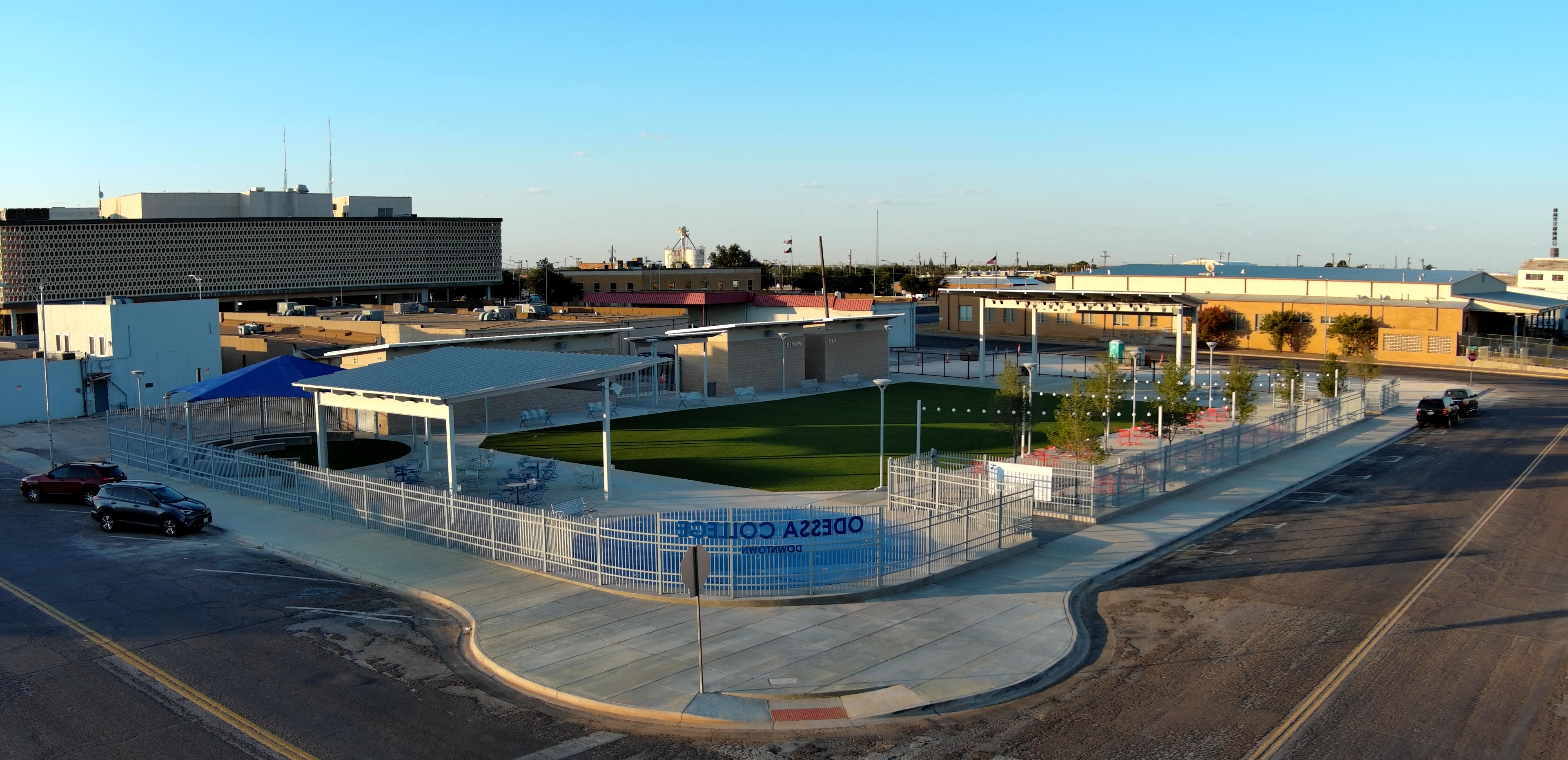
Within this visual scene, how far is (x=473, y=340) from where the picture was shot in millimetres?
45219

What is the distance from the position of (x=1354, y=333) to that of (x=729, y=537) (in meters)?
64.1

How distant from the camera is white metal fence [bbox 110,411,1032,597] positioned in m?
19.8

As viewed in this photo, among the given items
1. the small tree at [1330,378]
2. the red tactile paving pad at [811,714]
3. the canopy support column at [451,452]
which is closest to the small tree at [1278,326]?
the small tree at [1330,378]

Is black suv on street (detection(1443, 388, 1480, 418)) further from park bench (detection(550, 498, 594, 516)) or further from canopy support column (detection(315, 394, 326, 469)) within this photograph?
canopy support column (detection(315, 394, 326, 469))

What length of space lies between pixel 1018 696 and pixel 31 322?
457 ft

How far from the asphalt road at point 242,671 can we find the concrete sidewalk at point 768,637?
2.57ft

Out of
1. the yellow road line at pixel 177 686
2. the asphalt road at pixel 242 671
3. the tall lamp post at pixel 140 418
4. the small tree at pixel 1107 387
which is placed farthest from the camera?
the tall lamp post at pixel 140 418

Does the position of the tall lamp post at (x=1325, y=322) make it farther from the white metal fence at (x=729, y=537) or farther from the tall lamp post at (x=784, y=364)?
the white metal fence at (x=729, y=537)

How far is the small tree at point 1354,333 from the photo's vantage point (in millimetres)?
71188

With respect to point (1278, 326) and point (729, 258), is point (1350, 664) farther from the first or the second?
point (729, 258)

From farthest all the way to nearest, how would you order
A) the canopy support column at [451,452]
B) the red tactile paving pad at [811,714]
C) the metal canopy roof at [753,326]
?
1. the metal canopy roof at [753,326]
2. the canopy support column at [451,452]
3. the red tactile paving pad at [811,714]

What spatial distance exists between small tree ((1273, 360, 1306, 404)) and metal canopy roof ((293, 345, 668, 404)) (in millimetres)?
26127

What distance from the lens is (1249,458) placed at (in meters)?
34.0

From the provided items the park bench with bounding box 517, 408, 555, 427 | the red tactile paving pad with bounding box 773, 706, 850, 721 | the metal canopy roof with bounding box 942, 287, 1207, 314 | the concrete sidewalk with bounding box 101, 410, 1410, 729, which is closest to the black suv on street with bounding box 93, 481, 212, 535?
the concrete sidewalk with bounding box 101, 410, 1410, 729
